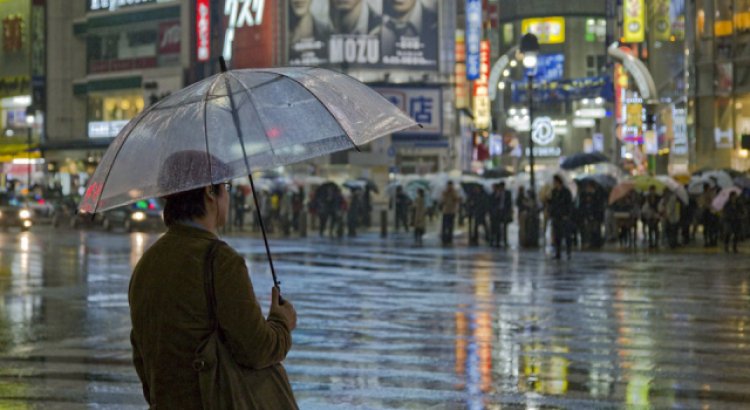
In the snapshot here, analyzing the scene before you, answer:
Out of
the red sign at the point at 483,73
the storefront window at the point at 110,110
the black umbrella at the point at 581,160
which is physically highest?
the red sign at the point at 483,73

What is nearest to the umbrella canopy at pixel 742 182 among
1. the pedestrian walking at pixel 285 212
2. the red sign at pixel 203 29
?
the pedestrian walking at pixel 285 212

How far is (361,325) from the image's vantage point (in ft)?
50.8

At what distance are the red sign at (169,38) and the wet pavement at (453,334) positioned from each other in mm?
59226

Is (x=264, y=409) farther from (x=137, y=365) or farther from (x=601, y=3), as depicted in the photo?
(x=601, y=3)

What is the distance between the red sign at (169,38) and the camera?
8544 centimetres

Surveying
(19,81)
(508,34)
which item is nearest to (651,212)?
(19,81)

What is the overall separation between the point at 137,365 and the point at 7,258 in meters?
26.1

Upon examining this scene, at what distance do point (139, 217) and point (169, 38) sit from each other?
4078 cm

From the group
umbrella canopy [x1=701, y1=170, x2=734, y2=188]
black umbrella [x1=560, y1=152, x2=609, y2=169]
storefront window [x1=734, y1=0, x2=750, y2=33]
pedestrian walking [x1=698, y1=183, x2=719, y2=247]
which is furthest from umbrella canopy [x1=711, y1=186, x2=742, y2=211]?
storefront window [x1=734, y1=0, x2=750, y2=33]

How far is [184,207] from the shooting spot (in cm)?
484

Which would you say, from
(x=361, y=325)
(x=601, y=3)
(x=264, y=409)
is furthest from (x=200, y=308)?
(x=601, y=3)

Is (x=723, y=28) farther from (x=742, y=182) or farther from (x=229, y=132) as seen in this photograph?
(x=229, y=132)

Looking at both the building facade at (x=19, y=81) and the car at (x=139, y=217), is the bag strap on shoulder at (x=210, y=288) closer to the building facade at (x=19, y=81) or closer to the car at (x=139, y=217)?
the car at (x=139, y=217)

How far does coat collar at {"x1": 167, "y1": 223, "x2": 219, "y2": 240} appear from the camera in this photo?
15.5 ft
